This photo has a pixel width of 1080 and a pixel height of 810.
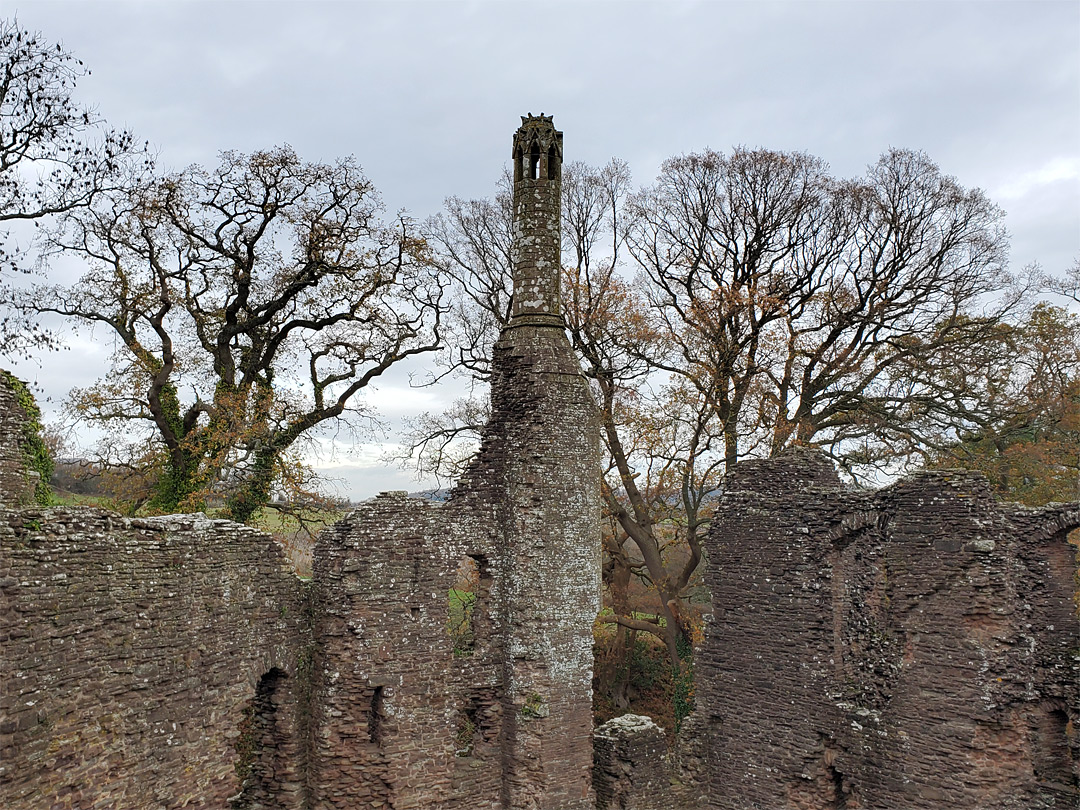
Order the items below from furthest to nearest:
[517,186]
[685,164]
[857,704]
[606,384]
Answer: [685,164] < [606,384] < [517,186] < [857,704]

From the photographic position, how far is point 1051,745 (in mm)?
9250

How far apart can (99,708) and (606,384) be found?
1389cm

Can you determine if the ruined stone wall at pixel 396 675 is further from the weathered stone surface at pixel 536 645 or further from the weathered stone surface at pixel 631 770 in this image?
the weathered stone surface at pixel 631 770

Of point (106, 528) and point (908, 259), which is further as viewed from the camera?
point (908, 259)

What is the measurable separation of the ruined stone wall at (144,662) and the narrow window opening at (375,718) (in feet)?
2.73

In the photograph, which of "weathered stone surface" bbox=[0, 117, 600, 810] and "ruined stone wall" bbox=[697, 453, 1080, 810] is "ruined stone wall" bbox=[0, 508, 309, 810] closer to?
"weathered stone surface" bbox=[0, 117, 600, 810]

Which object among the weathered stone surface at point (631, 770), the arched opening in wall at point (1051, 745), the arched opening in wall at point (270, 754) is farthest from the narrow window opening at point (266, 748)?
the arched opening in wall at point (1051, 745)

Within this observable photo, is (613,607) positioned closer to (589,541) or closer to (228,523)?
A: (589,541)

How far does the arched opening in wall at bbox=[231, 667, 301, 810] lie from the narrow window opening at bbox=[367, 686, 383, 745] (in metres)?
0.90

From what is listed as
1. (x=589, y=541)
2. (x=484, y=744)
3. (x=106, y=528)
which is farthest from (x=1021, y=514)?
(x=106, y=528)

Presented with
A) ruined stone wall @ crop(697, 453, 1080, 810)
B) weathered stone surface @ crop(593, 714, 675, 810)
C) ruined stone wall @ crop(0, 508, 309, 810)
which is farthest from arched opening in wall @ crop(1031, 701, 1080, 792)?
ruined stone wall @ crop(0, 508, 309, 810)

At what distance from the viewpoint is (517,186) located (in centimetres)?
1241

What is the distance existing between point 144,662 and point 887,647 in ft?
27.0

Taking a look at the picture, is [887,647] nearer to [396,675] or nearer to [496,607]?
[496,607]
